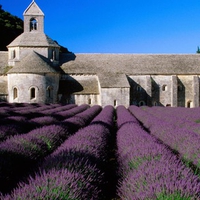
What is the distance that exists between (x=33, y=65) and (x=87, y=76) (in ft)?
23.7

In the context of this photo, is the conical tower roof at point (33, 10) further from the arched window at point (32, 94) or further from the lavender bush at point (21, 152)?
the lavender bush at point (21, 152)

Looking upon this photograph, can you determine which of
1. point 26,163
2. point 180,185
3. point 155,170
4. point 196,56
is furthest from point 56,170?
point 196,56

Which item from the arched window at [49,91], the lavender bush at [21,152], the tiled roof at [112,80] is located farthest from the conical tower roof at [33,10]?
the lavender bush at [21,152]

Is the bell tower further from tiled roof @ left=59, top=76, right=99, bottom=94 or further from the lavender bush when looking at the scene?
the lavender bush

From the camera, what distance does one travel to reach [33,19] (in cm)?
4078

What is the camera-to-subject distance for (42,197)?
3.41 m

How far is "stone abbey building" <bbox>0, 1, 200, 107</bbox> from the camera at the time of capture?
35031 millimetres

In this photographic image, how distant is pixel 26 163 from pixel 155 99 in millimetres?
34581

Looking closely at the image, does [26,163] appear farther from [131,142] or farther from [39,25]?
[39,25]

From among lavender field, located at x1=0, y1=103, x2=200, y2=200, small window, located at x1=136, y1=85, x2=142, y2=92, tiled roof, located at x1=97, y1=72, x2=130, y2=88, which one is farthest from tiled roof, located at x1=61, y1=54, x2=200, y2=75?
lavender field, located at x1=0, y1=103, x2=200, y2=200

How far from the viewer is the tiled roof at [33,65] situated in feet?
113

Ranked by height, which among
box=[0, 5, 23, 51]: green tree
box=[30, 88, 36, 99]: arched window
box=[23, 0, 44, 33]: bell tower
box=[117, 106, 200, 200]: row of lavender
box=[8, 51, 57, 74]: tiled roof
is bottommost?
box=[117, 106, 200, 200]: row of lavender

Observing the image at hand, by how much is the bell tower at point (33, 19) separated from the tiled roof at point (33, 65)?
17.2ft

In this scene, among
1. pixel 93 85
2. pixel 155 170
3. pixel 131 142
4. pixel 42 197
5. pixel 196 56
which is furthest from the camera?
pixel 196 56
